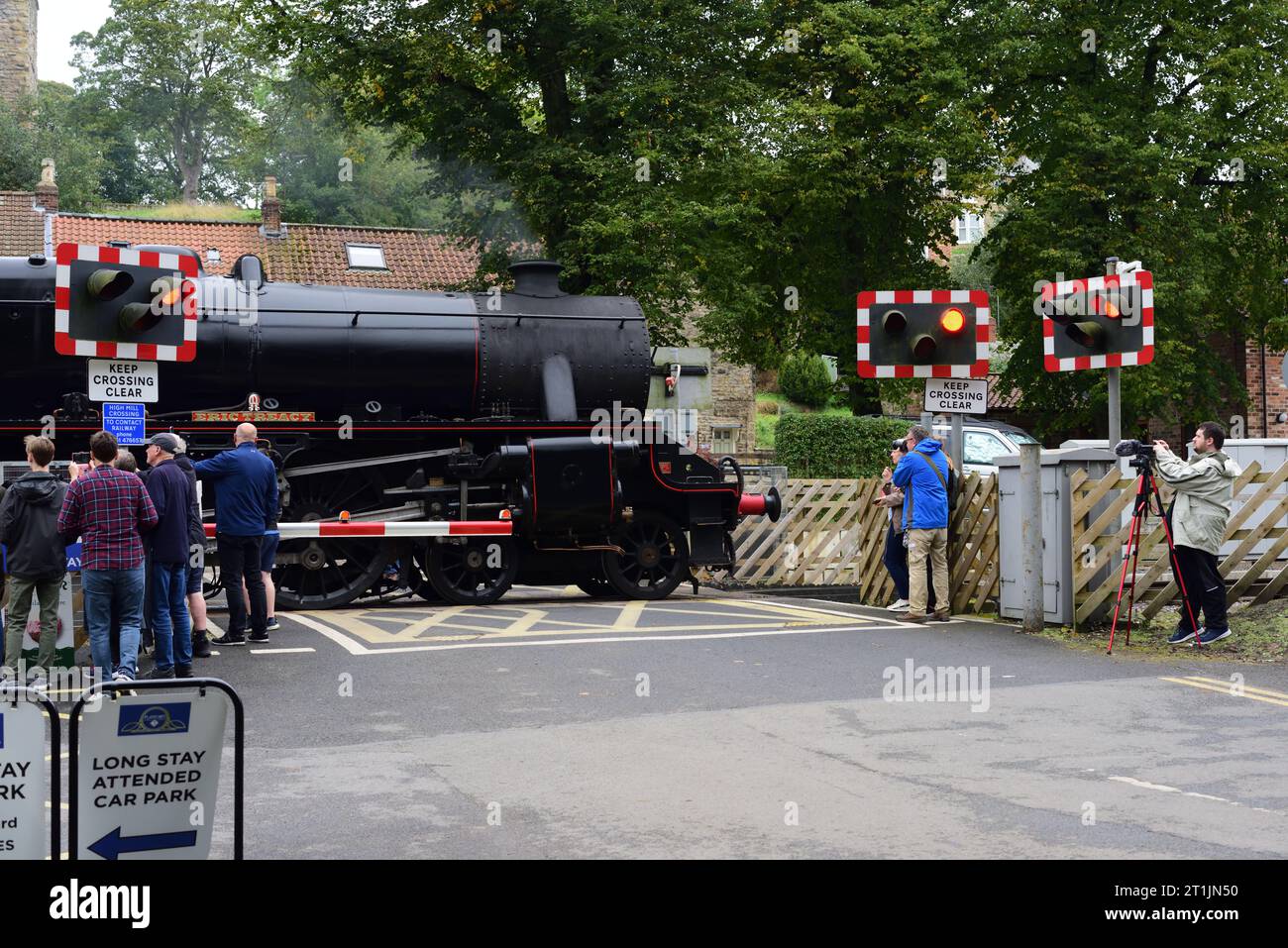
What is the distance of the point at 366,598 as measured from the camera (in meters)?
17.6

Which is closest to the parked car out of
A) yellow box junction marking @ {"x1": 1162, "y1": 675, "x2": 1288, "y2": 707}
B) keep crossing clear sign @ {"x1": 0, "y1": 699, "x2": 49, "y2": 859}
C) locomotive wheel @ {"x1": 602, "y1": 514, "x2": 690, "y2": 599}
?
locomotive wheel @ {"x1": 602, "y1": 514, "x2": 690, "y2": 599}

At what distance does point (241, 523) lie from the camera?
12992 mm

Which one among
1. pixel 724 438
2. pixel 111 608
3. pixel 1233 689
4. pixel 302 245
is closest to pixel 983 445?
pixel 1233 689

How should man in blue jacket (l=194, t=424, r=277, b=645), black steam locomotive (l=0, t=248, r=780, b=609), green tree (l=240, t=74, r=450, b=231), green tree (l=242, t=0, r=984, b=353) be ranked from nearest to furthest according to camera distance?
man in blue jacket (l=194, t=424, r=277, b=645), black steam locomotive (l=0, t=248, r=780, b=609), green tree (l=242, t=0, r=984, b=353), green tree (l=240, t=74, r=450, b=231)

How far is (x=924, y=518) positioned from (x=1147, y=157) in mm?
17458

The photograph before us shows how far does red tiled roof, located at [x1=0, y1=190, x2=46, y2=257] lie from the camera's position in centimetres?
4050

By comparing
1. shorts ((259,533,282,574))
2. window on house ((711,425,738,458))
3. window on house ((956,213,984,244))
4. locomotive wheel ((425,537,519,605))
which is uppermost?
window on house ((956,213,984,244))

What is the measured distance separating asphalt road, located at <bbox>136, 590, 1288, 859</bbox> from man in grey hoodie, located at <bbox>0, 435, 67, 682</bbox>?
4.52 ft

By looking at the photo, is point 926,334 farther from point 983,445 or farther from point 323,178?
point 323,178

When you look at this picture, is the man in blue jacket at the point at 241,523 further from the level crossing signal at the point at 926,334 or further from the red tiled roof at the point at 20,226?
the red tiled roof at the point at 20,226

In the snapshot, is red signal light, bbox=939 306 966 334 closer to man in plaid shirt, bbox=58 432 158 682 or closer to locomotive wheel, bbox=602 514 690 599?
locomotive wheel, bbox=602 514 690 599

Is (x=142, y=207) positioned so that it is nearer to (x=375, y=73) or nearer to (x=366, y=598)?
(x=375, y=73)
